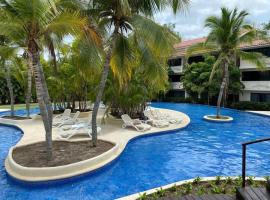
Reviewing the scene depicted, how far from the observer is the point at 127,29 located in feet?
36.6

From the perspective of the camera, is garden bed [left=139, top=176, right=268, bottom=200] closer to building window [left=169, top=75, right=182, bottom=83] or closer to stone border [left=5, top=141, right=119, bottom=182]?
stone border [left=5, top=141, right=119, bottom=182]

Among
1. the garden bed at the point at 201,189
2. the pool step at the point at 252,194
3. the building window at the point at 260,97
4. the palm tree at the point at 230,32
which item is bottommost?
the garden bed at the point at 201,189

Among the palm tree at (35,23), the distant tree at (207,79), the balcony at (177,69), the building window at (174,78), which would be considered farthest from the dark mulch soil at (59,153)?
the building window at (174,78)

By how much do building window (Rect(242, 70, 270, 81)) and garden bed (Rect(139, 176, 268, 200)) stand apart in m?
24.9

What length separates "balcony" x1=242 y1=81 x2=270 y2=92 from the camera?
91.6ft

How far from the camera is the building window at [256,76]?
93.2 feet

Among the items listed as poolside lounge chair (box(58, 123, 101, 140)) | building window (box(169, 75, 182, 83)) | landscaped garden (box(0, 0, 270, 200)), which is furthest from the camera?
building window (box(169, 75, 182, 83))

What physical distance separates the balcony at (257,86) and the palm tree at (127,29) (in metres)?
21.2

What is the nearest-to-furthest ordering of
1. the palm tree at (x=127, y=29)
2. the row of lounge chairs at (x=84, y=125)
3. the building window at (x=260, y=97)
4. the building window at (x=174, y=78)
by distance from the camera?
the palm tree at (x=127, y=29) → the row of lounge chairs at (x=84, y=125) → the building window at (x=260, y=97) → the building window at (x=174, y=78)

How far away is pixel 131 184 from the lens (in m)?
7.89

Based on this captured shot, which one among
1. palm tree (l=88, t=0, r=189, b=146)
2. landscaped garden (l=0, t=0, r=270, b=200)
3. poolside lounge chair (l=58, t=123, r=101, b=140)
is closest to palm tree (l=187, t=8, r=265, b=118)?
landscaped garden (l=0, t=0, r=270, b=200)

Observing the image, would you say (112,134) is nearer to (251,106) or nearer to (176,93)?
(251,106)

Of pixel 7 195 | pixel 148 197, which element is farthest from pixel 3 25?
pixel 148 197

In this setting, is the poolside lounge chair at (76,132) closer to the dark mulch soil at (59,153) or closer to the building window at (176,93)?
the dark mulch soil at (59,153)
